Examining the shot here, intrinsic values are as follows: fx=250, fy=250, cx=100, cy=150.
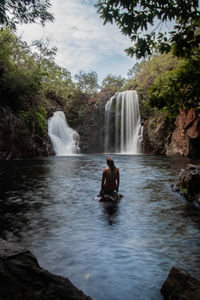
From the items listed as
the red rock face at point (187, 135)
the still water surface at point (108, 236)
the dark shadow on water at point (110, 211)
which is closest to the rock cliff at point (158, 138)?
the red rock face at point (187, 135)

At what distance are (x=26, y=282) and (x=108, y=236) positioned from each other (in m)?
3.31

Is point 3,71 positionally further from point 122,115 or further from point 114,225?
point 114,225

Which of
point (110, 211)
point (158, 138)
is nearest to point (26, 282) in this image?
point (110, 211)

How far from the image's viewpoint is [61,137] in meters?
39.4

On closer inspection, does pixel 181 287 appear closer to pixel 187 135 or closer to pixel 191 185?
pixel 191 185

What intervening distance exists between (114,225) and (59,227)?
4.27 feet

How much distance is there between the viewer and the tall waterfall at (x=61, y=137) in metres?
37.3

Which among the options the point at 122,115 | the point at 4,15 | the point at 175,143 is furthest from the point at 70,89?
the point at 4,15

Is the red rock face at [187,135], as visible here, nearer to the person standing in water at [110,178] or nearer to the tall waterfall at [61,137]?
the tall waterfall at [61,137]

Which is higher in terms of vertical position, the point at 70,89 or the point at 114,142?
the point at 70,89

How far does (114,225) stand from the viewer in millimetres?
5988

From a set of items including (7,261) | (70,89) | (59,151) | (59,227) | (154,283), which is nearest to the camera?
(7,261)

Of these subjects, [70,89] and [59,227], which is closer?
[59,227]

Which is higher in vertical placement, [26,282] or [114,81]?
[114,81]
